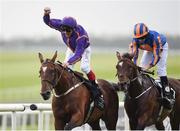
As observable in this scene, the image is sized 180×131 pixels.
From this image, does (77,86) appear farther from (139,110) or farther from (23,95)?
(23,95)

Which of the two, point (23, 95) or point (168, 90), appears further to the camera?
point (23, 95)

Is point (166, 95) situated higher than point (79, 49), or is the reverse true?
point (79, 49)

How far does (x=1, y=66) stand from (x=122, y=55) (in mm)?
35211

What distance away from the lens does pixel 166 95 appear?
1071 cm

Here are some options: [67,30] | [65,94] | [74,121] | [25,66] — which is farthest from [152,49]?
[25,66]

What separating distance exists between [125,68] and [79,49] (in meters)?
0.71

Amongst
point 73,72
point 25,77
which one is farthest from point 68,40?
point 25,77

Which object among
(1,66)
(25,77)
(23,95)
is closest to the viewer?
(23,95)

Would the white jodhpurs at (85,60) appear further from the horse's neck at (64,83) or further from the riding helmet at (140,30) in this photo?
the riding helmet at (140,30)

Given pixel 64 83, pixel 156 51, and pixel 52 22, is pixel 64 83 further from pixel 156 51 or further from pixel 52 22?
pixel 156 51

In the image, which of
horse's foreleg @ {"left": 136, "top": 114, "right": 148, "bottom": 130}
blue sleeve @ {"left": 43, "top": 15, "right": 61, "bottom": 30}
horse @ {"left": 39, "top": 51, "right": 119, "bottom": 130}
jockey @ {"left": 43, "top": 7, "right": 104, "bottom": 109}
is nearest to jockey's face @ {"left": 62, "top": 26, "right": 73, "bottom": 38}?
jockey @ {"left": 43, "top": 7, "right": 104, "bottom": 109}

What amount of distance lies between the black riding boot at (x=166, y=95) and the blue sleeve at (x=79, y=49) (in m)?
1.35

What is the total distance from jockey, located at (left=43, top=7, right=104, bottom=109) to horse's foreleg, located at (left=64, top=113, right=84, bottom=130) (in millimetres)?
592

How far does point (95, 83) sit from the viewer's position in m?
10.5
